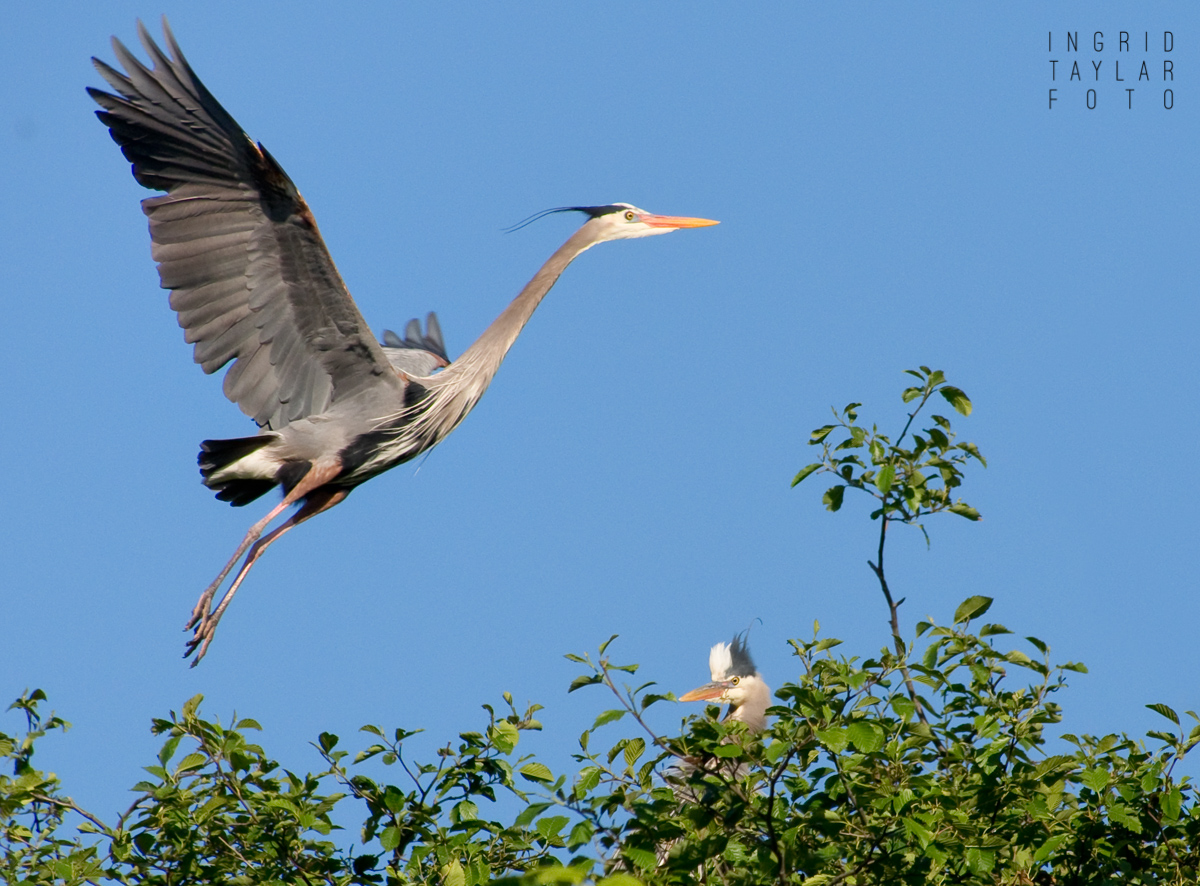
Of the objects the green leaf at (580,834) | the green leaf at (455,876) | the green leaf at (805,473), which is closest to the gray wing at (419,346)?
the green leaf at (805,473)

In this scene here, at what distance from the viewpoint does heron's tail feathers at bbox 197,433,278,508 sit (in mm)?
5490

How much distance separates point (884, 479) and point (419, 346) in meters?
4.38

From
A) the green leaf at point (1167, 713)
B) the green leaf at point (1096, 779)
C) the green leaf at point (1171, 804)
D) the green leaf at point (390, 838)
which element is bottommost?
the green leaf at point (390, 838)

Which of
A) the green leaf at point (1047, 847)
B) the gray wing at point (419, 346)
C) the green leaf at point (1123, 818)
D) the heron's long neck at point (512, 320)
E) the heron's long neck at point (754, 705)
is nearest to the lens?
the green leaf at point (1047, 847)

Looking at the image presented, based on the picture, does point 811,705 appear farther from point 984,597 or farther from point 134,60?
point 134,60

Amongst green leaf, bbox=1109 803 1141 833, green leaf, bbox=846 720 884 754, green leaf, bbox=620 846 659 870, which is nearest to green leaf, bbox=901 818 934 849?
green leaf, bbox=846 720 884 754

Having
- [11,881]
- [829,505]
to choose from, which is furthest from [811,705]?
[11,881]

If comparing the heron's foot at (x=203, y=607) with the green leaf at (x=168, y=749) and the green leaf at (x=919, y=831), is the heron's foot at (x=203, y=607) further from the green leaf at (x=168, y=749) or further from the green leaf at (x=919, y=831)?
the green leaf at (x=919, y=831)

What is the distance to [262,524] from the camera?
542 cm

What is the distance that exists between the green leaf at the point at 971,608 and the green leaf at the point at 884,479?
42cm

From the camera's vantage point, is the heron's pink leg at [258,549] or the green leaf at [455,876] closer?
the green leaf at [455,876]

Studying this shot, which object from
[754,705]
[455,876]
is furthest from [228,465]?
[754,705]

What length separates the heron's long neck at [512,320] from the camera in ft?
20.0

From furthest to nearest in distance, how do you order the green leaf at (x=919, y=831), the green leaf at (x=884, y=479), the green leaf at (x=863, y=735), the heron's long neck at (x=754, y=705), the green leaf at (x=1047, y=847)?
the heron's long neck at (x=754, y=705) → the green leaf at (x=884, y=479) → the green leaf at (x=1047, y=847) → the green leaf at (x=863, y=735) → the green leaf at (x=919, y=831)
